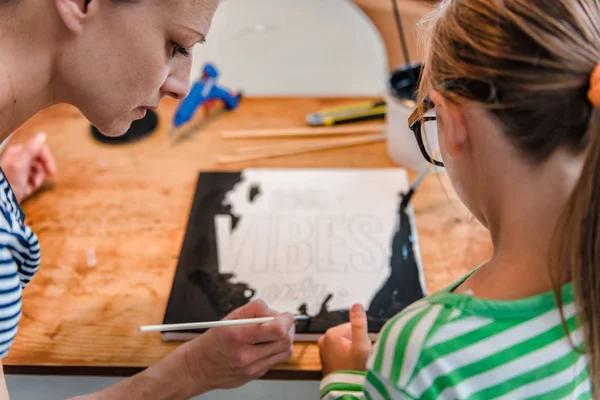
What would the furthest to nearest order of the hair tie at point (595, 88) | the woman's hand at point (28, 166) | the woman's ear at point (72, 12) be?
1. the woman's hand at point (28, 166)
2. the woman's ear at point (72, 12)
3. the hair tie at point (595, 88)

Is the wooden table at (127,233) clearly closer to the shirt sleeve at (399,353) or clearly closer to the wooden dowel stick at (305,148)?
the wooden dowel stick at (305,148)

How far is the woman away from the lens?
2.02 feet

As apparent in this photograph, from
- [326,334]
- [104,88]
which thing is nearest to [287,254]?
[326,334]

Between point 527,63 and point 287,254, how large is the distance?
19.0 inches

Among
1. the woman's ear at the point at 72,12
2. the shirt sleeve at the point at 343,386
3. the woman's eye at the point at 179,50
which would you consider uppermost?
the woman's ear at the point at 72,12

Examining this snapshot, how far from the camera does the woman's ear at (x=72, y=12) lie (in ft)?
1.93

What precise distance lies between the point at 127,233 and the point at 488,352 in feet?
1.93

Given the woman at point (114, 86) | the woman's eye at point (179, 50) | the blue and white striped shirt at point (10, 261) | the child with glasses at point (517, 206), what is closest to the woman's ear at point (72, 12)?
the woman at point (114, 86)

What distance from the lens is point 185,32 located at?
2.17 feet

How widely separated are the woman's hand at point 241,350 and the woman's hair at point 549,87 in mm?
328

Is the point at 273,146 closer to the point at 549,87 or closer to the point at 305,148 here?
the point at 305,148

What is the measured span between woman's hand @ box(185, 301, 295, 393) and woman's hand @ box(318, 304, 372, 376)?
5cm

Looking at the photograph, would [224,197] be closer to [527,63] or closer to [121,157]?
[121,157]

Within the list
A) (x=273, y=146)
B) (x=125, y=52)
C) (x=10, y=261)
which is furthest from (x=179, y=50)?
(x=273, y=146)
